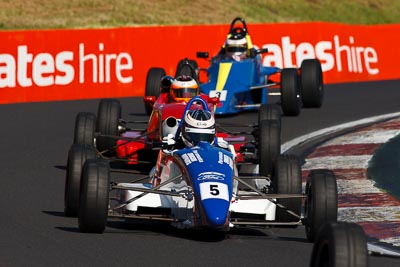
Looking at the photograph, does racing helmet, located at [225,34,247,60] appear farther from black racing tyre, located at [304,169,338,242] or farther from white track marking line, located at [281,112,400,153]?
black racing tyre, located at [304,169,338,242]

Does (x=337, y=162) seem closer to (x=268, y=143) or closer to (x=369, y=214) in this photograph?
(x=268, y=143)

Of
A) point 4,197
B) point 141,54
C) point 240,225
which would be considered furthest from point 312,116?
point 240,225

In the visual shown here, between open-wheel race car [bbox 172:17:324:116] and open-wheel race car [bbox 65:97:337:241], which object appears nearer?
open-wheel race car [bbox 65:97:337:241]

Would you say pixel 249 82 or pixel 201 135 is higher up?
pixel 249 82

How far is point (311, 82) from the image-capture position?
23391 millimetres

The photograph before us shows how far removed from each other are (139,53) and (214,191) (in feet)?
46.9

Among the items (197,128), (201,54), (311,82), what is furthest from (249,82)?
(197,128)

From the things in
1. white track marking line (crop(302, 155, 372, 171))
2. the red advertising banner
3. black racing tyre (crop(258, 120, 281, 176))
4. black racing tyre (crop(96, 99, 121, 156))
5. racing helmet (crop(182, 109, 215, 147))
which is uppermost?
the red advertising banner

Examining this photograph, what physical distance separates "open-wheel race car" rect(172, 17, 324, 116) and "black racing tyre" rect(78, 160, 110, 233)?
9.97 metres

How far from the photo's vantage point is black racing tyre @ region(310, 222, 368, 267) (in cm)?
888

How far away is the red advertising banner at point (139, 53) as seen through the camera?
81.8ft

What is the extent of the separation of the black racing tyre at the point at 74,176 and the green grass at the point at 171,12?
68.7 ft

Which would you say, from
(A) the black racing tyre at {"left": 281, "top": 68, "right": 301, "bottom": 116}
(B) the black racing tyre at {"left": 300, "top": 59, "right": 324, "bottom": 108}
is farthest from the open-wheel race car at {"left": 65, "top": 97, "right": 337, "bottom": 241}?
(B) the black racing tyre at {"left": 300, "top": 59, "right": 324, "bottom": 108}

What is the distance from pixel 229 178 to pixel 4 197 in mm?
3768
